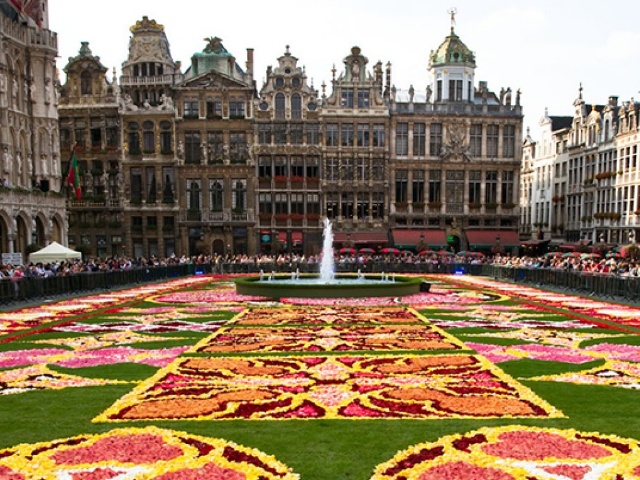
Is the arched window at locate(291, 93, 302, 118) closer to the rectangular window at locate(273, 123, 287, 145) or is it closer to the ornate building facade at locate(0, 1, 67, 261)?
the rectangular window at locate(273, 123, 287, 145)

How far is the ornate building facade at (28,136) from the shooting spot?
40.7 meters

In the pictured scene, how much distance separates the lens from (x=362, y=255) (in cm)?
4588

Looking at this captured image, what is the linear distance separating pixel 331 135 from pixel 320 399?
154 feet

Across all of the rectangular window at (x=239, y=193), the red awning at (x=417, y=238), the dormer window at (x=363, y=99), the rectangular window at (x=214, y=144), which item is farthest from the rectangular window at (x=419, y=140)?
the rectangular window at (x=214, y=144)

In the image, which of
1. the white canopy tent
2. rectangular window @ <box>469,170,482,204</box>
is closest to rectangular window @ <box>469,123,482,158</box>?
rectangular window @ <box>469,170,482,204</box>

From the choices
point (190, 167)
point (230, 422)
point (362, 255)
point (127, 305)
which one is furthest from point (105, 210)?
point (230, 422)

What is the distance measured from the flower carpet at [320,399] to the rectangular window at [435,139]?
127 feet

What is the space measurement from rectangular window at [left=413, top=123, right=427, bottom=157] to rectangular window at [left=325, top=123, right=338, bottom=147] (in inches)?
286

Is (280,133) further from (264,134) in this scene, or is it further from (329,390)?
(329,390)

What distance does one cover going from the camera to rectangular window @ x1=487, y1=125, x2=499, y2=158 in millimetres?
55656

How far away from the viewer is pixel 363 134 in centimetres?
5488

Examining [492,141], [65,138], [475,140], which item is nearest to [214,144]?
[65,138]

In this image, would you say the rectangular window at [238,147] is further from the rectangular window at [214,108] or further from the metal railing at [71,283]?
the metal railing at [71,283]

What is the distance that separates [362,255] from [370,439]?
38.3m
